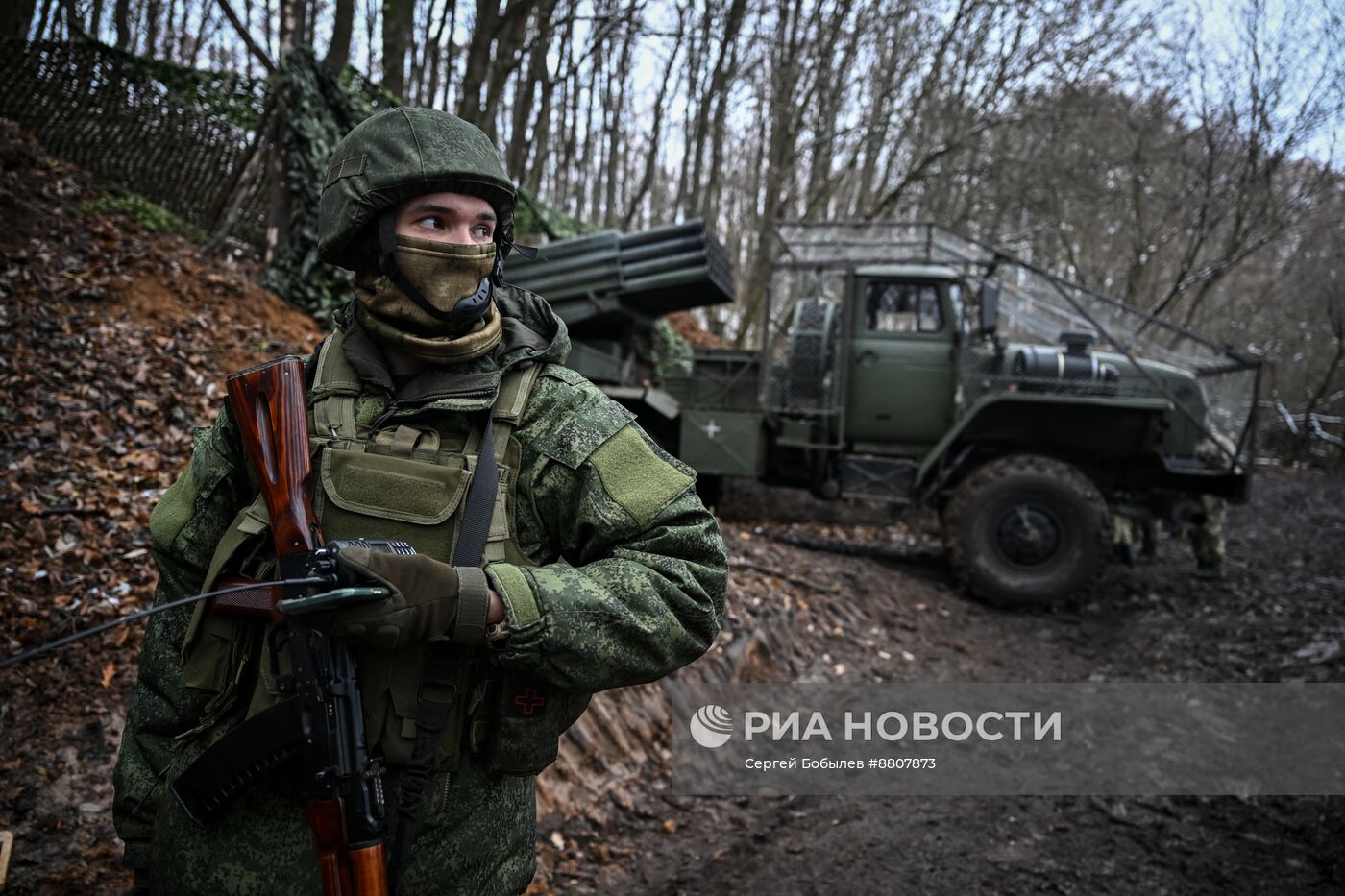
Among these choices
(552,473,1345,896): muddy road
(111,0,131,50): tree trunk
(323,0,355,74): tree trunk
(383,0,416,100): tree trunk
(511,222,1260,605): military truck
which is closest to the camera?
(552,473,1345,896): muddy road

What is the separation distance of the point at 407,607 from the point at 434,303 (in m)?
0.55

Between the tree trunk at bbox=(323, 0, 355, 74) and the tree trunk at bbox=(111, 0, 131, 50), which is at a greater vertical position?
the tree trunk at bbox=(111, 0, 131, 50)

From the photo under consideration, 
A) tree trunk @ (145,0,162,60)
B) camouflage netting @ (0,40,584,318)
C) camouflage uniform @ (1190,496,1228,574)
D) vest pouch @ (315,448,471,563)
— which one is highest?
tree trunk @ (145,0,162,60)

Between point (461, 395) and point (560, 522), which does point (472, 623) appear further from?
point (461, 395)

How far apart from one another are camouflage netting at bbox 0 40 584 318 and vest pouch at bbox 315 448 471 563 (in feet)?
22.6

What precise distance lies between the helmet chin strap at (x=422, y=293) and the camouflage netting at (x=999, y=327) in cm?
621

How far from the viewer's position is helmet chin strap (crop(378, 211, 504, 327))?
4.91ft

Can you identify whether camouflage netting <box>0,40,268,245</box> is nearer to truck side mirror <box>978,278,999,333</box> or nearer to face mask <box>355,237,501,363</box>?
truck side mirror <box>978,278,999,333</box>

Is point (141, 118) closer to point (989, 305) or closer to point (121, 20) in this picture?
point (989, 305)

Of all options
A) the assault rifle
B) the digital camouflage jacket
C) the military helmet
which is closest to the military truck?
the military helmet

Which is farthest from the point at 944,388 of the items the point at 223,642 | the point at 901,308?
the point at 223,642

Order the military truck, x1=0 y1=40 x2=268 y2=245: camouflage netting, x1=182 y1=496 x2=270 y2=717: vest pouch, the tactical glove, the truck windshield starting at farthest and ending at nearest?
x1=0 y1=40 x2=268 y2=245: camouflage netting → the truck windshield → the military truck → x1=182 y1=496 x2=270 y2=717: vest pouch → the tactical glove

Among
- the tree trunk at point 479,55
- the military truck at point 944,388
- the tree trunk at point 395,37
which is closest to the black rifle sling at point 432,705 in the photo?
the military truck at point 944,388

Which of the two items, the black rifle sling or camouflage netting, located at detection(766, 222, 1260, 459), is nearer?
the black rifle sling
